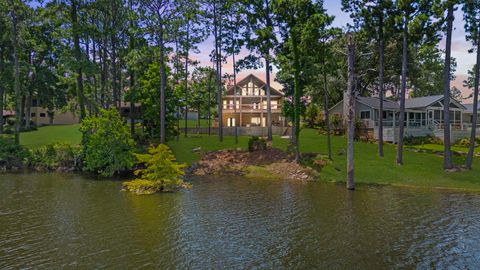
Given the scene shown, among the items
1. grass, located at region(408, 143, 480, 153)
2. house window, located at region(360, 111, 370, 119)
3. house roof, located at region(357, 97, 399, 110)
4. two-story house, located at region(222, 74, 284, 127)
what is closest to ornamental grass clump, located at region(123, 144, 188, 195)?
grass, located at region(408, 143, 480, 153)

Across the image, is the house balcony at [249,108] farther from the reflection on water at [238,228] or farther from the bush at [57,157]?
the reflection on water at [238,228]

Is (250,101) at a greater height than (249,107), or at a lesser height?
greater

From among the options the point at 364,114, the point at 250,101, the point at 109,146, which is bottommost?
the point at 109,146

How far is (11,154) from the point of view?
3234cm

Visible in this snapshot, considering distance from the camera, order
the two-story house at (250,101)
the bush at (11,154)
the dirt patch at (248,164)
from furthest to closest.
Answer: the two-story house at (250,101) → the bush at (11,154) → the dirt patch at (248,164)

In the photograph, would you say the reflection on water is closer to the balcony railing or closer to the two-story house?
the balcony railing

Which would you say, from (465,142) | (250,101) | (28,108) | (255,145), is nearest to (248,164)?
(255,145)

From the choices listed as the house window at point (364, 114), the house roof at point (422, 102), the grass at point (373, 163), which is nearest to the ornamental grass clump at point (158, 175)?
the grass at point (373, 163)

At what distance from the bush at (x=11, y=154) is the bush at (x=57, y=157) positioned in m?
0.83

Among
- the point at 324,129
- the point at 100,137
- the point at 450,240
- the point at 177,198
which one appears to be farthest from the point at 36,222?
the point at 324,129

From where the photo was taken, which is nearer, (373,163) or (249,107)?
(373,163)

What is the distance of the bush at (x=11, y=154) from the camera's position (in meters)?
31.7

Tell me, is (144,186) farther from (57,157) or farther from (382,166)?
(382,166)

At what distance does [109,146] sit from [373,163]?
19985mm
